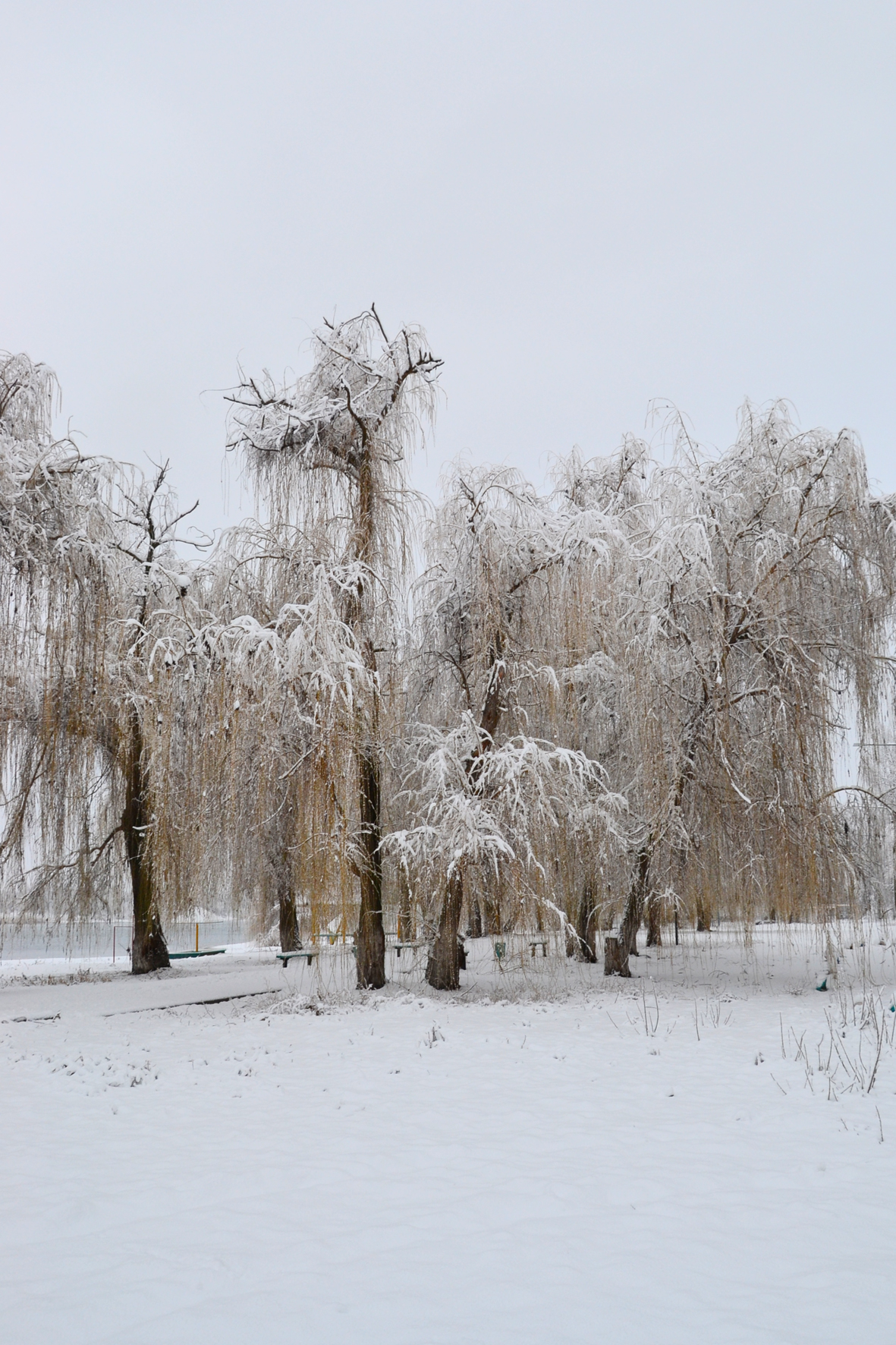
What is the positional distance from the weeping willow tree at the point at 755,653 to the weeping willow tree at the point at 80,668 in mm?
5220

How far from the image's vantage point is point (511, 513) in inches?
429

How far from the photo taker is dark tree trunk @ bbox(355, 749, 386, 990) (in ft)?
34.7

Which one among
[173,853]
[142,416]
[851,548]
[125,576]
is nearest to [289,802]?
[173,853]

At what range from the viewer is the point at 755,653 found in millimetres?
10406

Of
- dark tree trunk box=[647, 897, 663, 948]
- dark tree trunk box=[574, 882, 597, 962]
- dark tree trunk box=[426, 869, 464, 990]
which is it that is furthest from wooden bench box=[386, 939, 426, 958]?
dark tree trunk box=[647, 897, 663, 948]

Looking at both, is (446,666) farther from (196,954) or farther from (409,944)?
(196,954)

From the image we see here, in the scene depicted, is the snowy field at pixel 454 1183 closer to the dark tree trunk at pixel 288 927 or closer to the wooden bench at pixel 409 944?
the wooden bench at pixel 409 944

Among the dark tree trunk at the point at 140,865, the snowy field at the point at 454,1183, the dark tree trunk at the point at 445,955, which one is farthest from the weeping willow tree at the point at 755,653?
the dark tree trunk at the point at 140,865

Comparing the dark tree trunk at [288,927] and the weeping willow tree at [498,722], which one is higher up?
the weeping willow tree at [498,722]

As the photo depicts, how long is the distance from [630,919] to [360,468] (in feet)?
21.6

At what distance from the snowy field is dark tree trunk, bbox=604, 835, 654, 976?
2960 mm

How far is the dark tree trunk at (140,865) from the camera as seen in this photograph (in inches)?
523

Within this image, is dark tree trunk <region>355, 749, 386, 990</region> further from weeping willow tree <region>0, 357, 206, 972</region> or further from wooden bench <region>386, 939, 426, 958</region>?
weeping willow tree <region>0, 357, 206, 972</region>

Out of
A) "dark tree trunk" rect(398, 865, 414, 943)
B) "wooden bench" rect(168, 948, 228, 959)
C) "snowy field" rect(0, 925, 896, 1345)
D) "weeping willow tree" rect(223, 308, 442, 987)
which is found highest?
"weeping willow tree" rect(223, 308, 442, 987)
